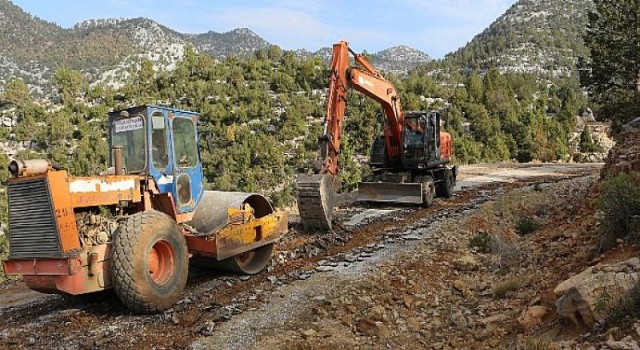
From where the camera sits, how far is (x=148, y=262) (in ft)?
20.5

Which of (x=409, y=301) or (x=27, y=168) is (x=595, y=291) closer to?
(x=409, y=301)

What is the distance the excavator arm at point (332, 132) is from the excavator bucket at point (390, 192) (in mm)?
2497

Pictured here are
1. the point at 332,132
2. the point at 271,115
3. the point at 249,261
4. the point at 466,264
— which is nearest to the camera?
the point at 466,264

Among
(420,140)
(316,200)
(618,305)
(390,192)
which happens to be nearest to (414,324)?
(618,305)

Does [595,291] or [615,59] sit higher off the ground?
[615,59]

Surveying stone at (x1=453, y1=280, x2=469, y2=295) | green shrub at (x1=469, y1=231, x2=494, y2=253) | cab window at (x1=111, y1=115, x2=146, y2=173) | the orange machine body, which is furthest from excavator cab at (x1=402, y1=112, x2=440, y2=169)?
the orange machine body

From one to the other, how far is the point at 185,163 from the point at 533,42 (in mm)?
101183

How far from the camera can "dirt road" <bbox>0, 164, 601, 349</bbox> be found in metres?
5.48

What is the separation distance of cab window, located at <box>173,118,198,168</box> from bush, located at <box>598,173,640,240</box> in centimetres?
591

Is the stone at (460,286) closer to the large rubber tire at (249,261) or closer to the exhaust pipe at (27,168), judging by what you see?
the large rubber tire at (249,261)

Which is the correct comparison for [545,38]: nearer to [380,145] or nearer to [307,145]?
[307,145]

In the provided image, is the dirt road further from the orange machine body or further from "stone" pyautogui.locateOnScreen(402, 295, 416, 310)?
the orange machine body

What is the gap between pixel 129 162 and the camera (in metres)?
7.22

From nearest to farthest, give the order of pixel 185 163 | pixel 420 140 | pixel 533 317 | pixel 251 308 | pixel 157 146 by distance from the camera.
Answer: pixel 533 317 < pixel 251 308 < pixel 157 146 < pixel 185 163 < pixel 420 140
